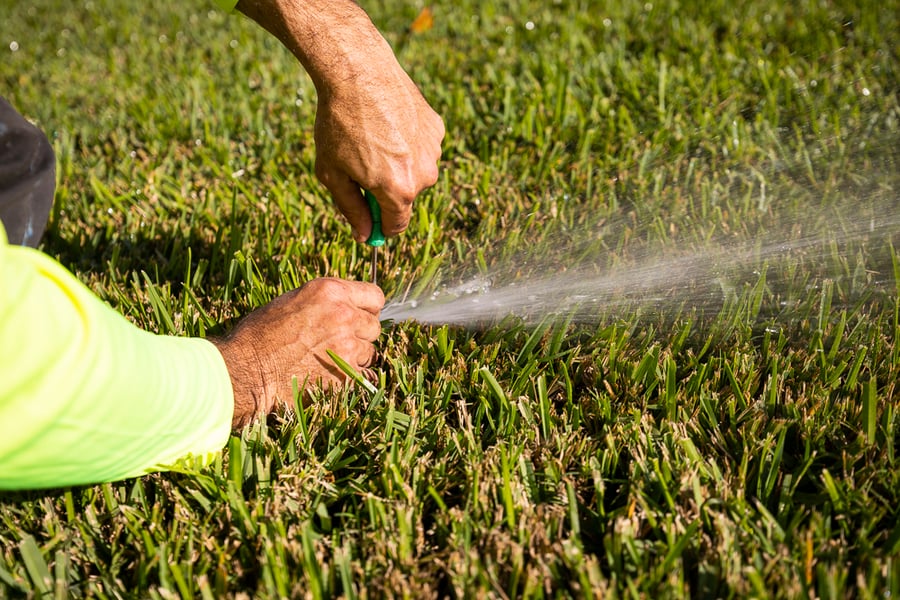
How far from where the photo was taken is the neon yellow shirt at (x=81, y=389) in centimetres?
105

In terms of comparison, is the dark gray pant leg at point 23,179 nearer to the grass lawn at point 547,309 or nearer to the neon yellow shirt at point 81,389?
the grass lawn at point 547,309

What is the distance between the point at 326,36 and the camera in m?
1.61

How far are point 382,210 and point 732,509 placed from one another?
836mm

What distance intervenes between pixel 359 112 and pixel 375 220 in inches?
9.2

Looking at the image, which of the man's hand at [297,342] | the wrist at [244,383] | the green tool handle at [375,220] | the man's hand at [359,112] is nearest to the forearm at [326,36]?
the man's hand at [359,112]

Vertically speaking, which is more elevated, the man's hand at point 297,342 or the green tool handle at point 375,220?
the green tool handle at point 375,220

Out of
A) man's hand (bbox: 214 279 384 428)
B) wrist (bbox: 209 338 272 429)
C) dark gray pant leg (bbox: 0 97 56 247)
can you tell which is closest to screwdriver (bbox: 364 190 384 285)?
man's hand (bbox: 214 279 384 428)

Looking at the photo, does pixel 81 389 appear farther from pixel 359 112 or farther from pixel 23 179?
pixel 23 179

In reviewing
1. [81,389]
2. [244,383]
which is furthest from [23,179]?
[81,389]

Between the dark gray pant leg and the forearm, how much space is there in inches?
23.1

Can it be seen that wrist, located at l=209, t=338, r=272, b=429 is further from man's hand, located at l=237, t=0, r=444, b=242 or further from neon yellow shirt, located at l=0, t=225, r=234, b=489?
man's hand, located at l=237, t=0, r=444, b=242

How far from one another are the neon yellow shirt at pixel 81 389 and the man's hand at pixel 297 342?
5.7 inches

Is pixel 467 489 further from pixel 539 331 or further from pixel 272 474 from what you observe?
pixel 539 331

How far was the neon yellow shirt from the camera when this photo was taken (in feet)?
3.45
